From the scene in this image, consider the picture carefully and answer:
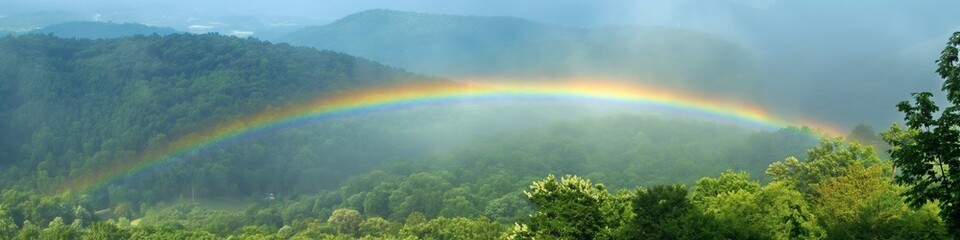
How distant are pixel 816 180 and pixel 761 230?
49.2 ft

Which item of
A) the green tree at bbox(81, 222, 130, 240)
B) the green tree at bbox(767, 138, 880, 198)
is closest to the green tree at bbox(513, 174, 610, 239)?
the green tree at bbox(767, 138, 880, 198)

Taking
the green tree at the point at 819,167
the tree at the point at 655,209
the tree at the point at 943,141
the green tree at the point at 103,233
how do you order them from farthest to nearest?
the green tree at the point at 103,233 < the green tree at the point at 819,167 < the tree at the point at 655,209 < the tree at the point at 943,141

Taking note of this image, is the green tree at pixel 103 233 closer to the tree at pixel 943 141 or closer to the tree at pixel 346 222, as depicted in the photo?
the tree at pixel 346 222

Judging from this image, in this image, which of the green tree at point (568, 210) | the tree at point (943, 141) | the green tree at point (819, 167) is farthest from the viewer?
the green tree at point (819, 167)

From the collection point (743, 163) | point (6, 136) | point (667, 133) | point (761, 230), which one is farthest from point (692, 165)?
point (6, 136)

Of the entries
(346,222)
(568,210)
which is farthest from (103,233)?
(568,210)

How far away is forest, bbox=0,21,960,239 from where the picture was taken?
30500 mm

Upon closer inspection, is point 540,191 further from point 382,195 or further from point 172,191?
point 172,191

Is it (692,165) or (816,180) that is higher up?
(816,180)

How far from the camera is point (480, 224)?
70.1 meters

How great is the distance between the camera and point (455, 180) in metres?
151

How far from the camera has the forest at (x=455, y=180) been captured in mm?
30500

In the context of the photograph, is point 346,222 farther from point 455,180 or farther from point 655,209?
point 655,209

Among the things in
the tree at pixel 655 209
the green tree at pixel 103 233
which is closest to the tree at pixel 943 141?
the tree at pixel 655 209
